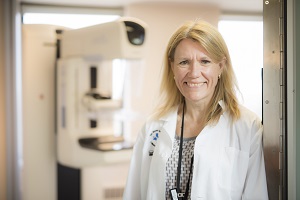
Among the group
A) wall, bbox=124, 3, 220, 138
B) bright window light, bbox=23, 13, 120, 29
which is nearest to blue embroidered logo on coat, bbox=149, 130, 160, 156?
bright window light, bbox=23, 13, 120, 29

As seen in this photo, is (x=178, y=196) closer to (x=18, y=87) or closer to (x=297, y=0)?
(x=297, y=0)

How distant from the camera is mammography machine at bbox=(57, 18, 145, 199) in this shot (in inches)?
74.0

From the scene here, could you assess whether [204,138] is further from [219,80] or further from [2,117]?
[2,117]

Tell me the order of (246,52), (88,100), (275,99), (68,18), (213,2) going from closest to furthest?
1. (275,99)
2. (88,100)
3. (68,18)
4. (246,52)
5. (213,2)

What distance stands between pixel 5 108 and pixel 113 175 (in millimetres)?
929

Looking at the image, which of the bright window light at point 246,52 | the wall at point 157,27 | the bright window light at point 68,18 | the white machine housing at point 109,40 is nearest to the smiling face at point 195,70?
the white machine housing at point 109,40

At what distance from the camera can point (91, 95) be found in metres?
2.07

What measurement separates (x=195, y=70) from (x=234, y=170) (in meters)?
0.38

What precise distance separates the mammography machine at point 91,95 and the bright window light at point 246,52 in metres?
0.99

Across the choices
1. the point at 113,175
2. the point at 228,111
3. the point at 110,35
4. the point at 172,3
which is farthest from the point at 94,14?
the point at 228,111

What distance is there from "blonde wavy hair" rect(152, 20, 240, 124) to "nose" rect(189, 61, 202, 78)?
0.06 metres

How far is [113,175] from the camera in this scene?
2287 mm

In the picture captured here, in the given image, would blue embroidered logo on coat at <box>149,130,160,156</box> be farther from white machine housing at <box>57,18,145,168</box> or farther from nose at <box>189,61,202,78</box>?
white machine housing at <box>57,18,145,168</box>

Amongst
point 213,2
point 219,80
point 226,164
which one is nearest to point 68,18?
point 213,2
